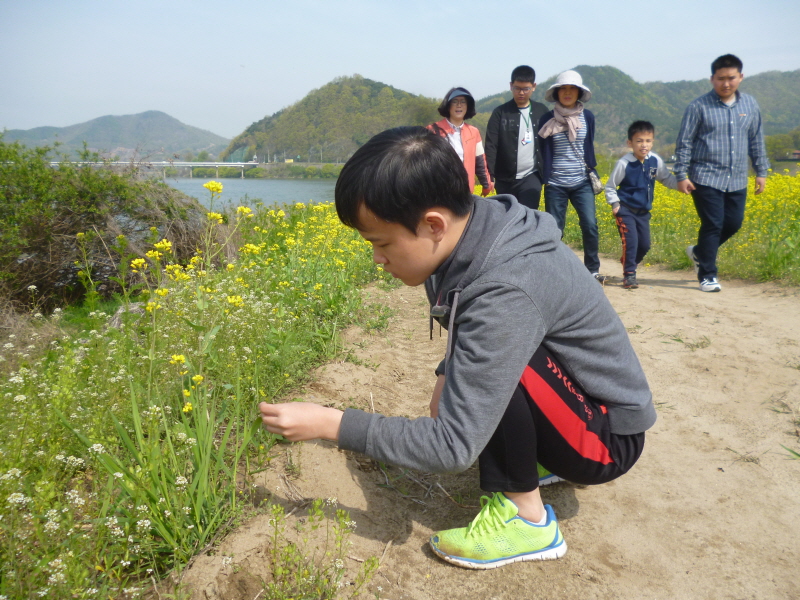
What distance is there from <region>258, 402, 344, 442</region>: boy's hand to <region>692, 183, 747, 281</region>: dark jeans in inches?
181

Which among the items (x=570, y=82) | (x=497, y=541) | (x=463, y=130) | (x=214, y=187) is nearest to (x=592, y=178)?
(x=570, y=82)

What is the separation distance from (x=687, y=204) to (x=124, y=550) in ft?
27.5

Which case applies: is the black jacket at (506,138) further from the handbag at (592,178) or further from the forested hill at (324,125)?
the forested hill at (324,125)

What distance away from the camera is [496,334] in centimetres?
134

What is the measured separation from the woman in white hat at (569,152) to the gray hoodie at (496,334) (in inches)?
153

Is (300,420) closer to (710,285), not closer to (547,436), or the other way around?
(547,436)

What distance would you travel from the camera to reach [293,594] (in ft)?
4.83

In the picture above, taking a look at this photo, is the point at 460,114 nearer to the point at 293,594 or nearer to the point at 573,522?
the point at 573,522

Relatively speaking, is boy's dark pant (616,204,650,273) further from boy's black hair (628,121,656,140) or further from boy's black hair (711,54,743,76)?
boy's black hair (711,54,743,76)

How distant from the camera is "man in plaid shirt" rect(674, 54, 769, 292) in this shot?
4809 mm

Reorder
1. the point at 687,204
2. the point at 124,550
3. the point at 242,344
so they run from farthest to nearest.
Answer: the point at 687,204, the point at 242,344, the point at 124,550

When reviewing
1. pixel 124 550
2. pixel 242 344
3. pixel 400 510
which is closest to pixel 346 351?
pixel 242 344

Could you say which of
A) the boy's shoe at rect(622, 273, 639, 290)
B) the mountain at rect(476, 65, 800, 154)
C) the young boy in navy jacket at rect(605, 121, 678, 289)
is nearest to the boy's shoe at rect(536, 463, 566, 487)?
the boy's shoe at rect(622, 273, 639, 290)

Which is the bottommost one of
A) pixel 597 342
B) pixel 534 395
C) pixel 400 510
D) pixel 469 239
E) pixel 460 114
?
pixel 400 510
